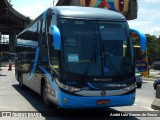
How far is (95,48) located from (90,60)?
0.39 m

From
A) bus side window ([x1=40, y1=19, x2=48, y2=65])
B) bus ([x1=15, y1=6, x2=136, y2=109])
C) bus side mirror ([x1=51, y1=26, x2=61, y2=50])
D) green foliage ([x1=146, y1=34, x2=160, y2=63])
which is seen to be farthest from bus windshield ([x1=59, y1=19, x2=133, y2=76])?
green foliage ([x1=146, y1=34, x2=160, y2=63])

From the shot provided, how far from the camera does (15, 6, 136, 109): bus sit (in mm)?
9812

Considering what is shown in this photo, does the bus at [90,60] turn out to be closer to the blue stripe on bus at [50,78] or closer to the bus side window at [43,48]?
the blue stripe on bus at [50,78]

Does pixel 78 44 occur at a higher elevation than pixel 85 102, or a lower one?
higher

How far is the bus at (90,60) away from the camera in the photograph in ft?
32.2

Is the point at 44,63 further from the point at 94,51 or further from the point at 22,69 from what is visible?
the point at 22,69

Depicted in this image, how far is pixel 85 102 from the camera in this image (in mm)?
9734

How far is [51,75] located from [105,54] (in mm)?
1797

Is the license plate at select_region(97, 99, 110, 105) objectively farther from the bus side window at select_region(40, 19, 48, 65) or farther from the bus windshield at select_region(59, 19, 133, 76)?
the bus side window at select_region(40, 19, 48, 65)

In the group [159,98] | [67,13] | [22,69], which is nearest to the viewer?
[67,13]

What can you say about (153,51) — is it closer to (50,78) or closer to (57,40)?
(50,78)

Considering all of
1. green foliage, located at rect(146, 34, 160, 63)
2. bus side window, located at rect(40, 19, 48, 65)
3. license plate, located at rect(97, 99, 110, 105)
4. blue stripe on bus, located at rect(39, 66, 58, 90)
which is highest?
bus side window, located at rect(40, 19, 48, 65)

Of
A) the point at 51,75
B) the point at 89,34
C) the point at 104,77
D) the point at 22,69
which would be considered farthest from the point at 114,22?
the point at 22,69

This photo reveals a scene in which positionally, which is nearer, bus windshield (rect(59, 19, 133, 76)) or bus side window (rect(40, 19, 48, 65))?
bus windshield (rect(59, 19, 133, 76))
